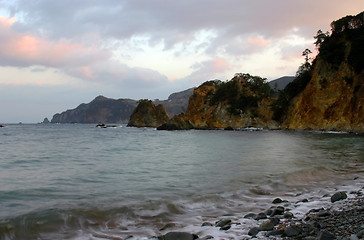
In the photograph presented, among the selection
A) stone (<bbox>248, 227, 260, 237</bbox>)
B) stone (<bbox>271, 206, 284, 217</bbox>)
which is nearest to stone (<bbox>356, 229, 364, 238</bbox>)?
stone (<bbox>248, 227, 260, 237</bbox>)

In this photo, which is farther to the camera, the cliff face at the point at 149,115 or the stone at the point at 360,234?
the cliff face at the point at 149,115

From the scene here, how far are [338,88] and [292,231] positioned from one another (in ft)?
228

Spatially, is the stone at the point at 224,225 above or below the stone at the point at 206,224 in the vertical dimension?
above

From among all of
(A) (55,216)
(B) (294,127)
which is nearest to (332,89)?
(B) (294,127)

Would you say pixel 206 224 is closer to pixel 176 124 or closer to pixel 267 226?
pixel 267 226

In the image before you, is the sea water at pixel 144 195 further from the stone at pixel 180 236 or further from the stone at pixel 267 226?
the stone at pixel 180 236

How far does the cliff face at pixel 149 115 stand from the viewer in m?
146

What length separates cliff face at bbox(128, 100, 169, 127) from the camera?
478 feet

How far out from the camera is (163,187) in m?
12.8

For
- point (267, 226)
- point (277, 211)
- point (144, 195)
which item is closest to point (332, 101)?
point (144, 195)

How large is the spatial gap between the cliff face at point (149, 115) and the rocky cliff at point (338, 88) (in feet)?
255

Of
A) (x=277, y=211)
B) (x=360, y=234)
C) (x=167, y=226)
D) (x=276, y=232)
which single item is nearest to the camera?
(x=360, y=234)

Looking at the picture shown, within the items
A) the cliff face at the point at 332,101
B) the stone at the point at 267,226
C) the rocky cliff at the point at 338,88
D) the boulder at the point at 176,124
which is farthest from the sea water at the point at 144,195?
the boulder at the point at 176,124

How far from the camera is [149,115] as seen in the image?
480ft
